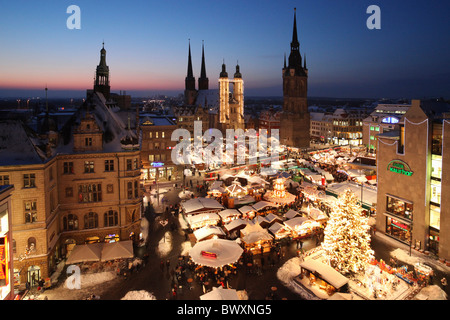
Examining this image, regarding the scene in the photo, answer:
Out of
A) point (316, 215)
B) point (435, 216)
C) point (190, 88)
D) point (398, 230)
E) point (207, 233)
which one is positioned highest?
point (190, 88)

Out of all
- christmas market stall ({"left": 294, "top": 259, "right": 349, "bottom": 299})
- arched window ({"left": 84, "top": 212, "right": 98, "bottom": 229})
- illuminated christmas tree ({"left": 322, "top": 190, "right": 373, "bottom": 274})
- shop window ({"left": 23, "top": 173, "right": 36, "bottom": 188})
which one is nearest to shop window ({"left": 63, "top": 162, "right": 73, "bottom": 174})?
arched window ({"left": 84, "top": 212, "right": 98, "bottom": 229})

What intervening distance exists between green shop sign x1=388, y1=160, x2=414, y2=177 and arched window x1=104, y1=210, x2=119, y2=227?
85.7 ft

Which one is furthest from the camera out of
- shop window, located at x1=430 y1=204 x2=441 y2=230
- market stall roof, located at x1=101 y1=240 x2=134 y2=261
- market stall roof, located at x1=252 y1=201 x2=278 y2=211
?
market stall roof, located at x1=252 y1=201 x2=278 y2=211

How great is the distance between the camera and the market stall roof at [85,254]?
24.9 metres

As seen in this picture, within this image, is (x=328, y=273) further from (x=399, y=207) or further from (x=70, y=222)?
(x=70, y=222)

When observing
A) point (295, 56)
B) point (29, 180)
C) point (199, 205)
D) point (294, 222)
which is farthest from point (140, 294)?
point (295, 56)

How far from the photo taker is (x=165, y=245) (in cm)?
3020

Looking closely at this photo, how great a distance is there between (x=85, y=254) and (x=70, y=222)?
4.69 m

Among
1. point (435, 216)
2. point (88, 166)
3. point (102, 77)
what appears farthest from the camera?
point (102, 77)

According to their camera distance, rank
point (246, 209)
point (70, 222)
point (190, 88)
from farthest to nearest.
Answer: point (190, 88), point (246, 209), point (70, 222)

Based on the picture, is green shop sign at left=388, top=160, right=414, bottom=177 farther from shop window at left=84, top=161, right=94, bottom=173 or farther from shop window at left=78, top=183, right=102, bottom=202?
shop window at left=84, top=161, right=94, bottom=173

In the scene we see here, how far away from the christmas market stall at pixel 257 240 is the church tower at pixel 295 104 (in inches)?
3188

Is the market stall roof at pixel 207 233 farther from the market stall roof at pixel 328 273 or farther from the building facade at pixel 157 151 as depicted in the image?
the building facade at pixel 157 151

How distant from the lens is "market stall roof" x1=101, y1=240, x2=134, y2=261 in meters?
25.4
